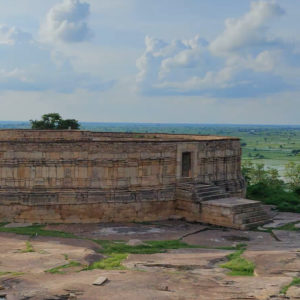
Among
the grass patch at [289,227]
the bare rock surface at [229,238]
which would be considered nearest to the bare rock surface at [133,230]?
the bare rock surface at [229,238]

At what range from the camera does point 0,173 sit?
17906 millimetres

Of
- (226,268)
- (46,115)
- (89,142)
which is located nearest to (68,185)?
(89,142)

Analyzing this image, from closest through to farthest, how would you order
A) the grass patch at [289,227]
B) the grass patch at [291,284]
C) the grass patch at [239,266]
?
the grass patch at [291,284]
the grass patch at [239,266]
the grass patch at [289,227]

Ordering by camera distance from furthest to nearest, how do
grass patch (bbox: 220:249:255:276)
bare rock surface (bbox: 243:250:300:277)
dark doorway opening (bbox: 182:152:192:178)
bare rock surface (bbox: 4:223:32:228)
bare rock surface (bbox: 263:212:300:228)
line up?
dark doorway opening (bbox: 182:152:192:178) → bare rock surface (bbox: 263:212:300:228) → bare rock surface (bbox: 4:223:32:228) → grass patch (bbox: 220:249:255:276) → bare rock surface (bbox: 243:250:300:277)

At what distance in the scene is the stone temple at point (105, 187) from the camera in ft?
58.5

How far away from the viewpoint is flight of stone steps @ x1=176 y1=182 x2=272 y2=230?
686 inches

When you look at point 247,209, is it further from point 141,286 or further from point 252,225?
point 141,286

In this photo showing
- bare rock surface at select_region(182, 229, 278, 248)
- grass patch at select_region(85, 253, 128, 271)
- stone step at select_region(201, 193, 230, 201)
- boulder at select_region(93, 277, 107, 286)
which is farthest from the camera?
stone step at select_region(201, 193, 230, 201)

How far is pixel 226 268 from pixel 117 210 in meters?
7.32

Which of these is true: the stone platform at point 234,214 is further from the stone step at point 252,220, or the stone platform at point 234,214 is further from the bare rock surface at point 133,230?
the bare rock surface at point 133,230

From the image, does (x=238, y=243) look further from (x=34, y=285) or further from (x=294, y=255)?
(x=34, y=285)

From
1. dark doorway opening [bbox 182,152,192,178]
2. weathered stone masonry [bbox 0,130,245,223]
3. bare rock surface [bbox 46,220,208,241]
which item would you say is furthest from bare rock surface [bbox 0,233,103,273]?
dark doorway opening [bbox 182,152,192,178]

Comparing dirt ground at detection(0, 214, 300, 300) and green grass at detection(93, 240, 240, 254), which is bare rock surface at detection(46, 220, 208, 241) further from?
green grass at detection(93, 240, 240, 254)

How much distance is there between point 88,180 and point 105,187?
26.6 inches
